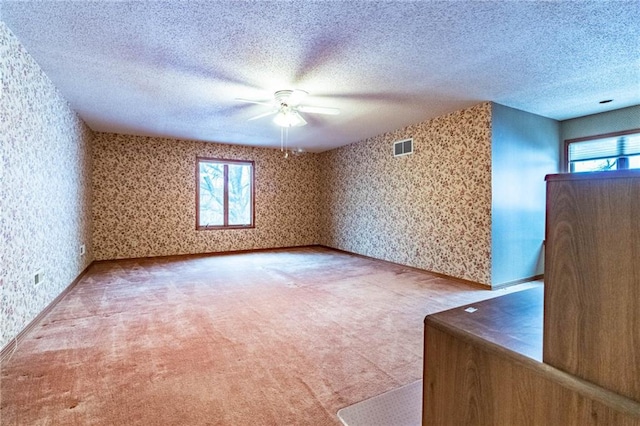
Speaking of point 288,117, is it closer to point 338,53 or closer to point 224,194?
point 338,53

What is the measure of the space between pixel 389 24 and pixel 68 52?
266 cm

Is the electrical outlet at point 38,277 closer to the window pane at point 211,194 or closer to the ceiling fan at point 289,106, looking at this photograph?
the ceiling fan at point 289,106

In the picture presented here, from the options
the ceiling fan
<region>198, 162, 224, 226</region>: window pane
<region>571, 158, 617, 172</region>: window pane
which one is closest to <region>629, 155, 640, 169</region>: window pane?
<region>571, 158, 617, 172</region>: window pane

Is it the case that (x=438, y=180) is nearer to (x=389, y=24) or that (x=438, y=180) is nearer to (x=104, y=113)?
(x=389, y=24)

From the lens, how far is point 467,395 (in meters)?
0.93

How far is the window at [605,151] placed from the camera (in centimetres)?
396

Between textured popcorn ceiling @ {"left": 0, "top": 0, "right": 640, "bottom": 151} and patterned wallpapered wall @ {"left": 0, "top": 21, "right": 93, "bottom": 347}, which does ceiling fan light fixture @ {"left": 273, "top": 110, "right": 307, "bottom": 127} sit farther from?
patterned wallpapered wall @ {"left": 0, "top": 21, "right": 93, "bottom": 347}

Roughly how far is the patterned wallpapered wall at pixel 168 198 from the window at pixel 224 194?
13 cm

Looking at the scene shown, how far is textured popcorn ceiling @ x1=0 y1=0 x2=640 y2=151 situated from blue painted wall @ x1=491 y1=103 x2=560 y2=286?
276 mm

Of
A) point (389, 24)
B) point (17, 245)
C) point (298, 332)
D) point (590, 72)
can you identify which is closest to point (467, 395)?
point (298, 332)

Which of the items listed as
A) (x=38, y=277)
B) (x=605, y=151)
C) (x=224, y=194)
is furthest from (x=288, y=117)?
(x=605, y=151)

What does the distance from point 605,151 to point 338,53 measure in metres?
4.11

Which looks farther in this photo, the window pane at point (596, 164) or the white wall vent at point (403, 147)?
the white wall vent at point (403, 147)

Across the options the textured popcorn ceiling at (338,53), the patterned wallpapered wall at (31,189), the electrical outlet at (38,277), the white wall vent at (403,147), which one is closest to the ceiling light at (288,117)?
the textured popcorn ceiling at (338,53)
